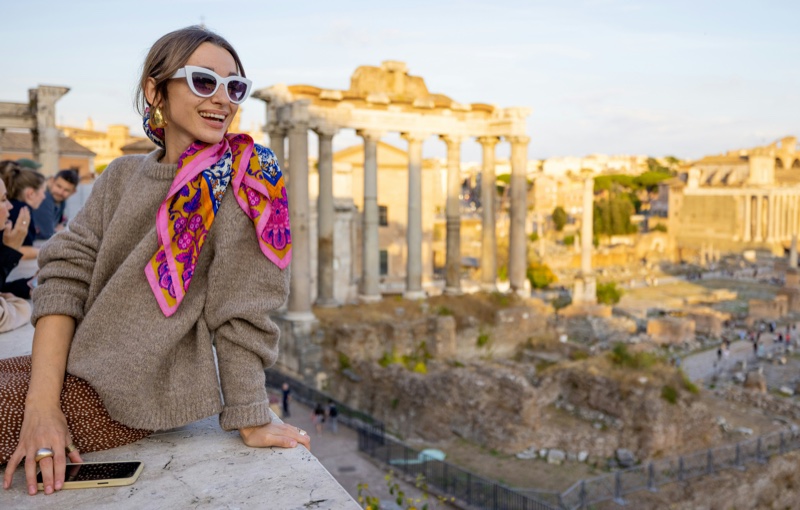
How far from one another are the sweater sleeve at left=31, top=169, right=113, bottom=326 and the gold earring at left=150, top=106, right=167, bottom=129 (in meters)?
0.30

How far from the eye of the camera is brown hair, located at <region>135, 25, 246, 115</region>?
7.98 ft

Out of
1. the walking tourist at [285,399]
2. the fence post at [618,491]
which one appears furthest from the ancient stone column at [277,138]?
the fence post at [618,491]

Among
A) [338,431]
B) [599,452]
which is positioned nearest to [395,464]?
[338,431]

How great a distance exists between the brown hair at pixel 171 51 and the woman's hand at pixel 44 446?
1.08 metres

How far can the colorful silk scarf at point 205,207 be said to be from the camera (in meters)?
2.38

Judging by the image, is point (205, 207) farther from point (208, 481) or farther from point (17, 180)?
point (17, 180)

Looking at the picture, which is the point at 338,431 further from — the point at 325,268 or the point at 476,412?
the point at 325,268

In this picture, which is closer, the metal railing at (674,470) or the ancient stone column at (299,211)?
the metal railing at (674,470)

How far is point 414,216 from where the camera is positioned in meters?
19.2

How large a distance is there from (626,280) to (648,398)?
116 feet

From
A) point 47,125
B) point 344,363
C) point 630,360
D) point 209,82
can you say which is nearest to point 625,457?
point 630,360

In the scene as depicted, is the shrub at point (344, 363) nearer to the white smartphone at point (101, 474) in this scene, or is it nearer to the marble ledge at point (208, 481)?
the marble ledge at point (208, 481)

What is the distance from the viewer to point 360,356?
51.7ft

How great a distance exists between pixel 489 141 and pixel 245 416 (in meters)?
18.4
